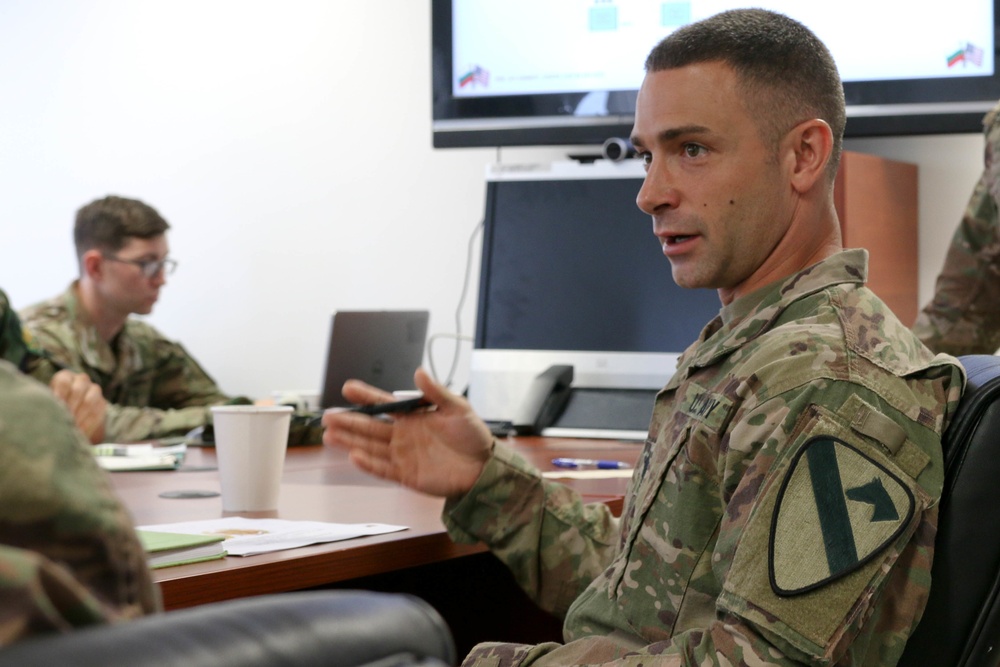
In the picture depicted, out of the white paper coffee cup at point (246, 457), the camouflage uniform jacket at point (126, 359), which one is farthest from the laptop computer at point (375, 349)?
the white paper coffee cup at point (246, 457)

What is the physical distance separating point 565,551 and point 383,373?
1684 mm

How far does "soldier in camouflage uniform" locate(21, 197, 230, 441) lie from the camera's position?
11.1 feet

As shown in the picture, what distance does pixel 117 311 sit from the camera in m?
3.48

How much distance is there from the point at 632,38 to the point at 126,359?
176cm

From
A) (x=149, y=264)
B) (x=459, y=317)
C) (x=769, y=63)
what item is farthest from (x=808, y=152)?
(x=149, y=264)

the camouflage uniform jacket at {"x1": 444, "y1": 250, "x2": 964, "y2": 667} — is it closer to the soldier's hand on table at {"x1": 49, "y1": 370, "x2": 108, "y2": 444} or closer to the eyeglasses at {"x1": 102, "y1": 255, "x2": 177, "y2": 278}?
the soldier's hand on table at {"x1": 49, "y1": 370, "x2": 108, "y2": 444}

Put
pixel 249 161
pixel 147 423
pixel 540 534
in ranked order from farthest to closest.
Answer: pixel 249 161
pixel 147 423
pixel 540 534

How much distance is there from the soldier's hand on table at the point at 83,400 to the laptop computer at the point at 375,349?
0.84m

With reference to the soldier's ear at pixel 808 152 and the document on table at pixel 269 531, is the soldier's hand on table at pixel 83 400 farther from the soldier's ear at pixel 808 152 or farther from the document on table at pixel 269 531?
the soldier's ear at pixel 808 152

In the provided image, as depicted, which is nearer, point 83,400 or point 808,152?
point 808,152

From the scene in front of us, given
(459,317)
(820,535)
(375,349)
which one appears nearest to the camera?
(820,535)

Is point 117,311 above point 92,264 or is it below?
below

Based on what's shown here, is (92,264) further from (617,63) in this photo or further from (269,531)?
(269,531)

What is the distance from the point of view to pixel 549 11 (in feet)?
8.91
